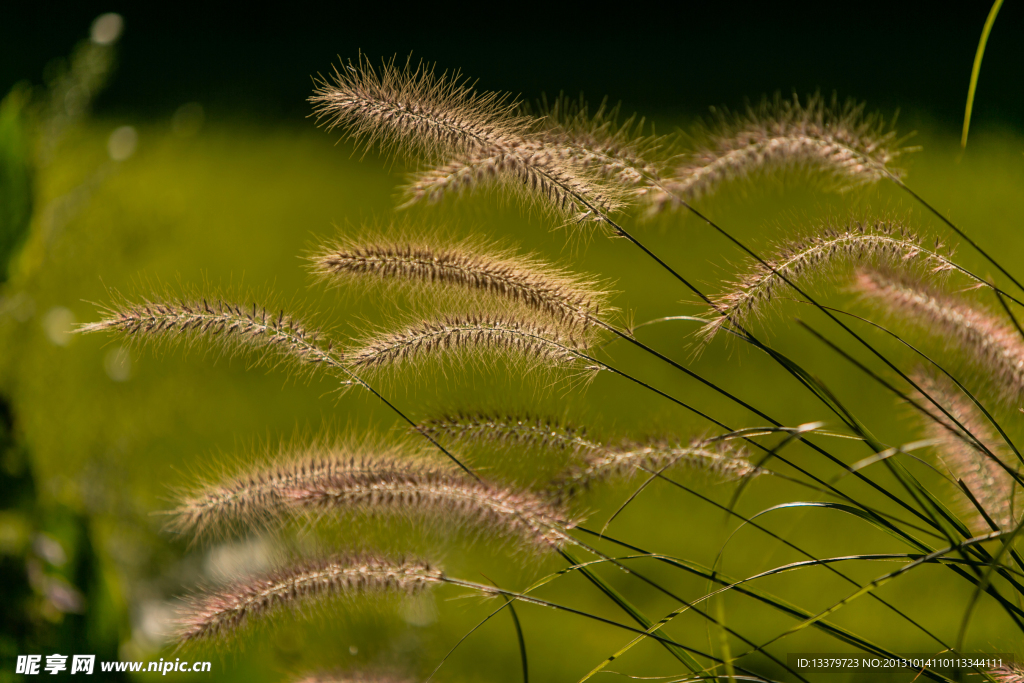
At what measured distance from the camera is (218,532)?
695mm

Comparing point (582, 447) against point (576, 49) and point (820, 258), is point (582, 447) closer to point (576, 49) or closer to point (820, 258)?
point (820, 258)

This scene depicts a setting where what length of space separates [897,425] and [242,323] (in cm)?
159

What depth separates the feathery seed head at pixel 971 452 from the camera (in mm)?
740

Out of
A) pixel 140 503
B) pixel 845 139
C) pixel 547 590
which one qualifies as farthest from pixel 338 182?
pixel 845 139

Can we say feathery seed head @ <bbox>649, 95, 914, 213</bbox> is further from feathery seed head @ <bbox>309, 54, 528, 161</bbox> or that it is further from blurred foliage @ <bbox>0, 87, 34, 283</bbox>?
blurred foliage @ <bbox>0, 87, 34, 283</bbox>

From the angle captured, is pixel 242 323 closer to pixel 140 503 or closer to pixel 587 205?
pixel 587 205

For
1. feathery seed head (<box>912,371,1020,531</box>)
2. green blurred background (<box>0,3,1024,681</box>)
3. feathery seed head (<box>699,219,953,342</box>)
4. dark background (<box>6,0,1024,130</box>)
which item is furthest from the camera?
dark background (<box>6,0,1024,130</box>)

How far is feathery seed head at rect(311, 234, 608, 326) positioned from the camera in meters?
0.68

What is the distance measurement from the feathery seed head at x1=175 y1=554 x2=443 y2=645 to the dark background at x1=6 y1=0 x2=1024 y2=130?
1.81 m

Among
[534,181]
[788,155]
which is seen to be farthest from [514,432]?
[788,155]

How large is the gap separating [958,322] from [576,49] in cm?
191

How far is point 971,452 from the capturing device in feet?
2.49

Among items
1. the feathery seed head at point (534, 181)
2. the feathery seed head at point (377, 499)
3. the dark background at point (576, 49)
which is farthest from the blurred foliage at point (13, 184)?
the dark background at point (576, 49)

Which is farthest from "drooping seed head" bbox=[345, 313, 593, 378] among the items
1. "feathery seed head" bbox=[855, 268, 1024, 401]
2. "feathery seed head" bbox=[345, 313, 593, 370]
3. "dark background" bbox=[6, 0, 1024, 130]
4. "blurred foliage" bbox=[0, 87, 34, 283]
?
"dark background" bbox=[6, 0, 1024, 130]
